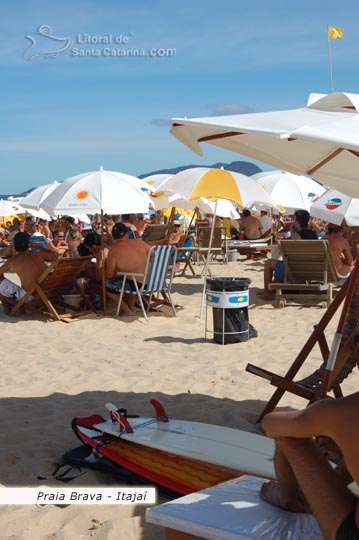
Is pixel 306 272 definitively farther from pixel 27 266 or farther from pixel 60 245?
pixel 60 245

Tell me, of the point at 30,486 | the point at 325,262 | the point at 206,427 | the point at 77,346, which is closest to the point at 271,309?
the point at 325,262

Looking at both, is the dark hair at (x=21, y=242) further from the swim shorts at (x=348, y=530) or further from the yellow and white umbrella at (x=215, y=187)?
the swim shorts at (x=348, y=530)

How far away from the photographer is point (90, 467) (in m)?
3.63

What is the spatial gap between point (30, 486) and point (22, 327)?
14.8 ft

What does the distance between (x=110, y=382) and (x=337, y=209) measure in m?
5.35

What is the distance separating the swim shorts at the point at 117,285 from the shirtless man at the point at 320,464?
611 cm

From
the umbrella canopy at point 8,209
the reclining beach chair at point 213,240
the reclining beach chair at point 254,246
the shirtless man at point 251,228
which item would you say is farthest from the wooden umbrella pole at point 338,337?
the umbrella canopy at point 8,209

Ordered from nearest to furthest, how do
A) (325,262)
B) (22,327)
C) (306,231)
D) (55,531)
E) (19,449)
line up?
1. (55,531)
2. (19,449)
3. (22,327)
4. (325,262)
5. (306,231)

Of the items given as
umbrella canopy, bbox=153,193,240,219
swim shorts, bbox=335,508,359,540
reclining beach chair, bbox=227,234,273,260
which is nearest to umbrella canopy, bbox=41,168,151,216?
umbrella canopy, bbox=153,193,240,219

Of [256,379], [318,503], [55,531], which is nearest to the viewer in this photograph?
[318,503]

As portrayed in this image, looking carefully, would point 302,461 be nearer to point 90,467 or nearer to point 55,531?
point 55,531

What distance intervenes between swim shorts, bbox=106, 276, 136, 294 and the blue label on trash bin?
5.88 ft

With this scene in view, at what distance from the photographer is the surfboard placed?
3.31 metres

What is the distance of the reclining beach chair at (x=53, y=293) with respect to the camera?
318 inches
